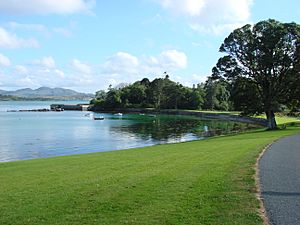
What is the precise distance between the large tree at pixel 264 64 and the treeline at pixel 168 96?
80470 millimetres

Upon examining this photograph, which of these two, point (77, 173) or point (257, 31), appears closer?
point (77, 173)

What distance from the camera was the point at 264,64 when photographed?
52.9m

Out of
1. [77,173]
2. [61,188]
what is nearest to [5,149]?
[77,173]

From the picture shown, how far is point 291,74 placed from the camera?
52.4 meters

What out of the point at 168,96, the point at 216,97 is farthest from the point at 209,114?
the point at 168,96

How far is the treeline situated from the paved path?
120586mm

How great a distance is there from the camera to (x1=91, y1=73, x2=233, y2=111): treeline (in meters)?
152

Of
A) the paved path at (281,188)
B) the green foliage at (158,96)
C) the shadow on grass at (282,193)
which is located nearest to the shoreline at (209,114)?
the green foliage at (158,96)

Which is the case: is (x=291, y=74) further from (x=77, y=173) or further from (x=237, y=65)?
(x=77, y=173)

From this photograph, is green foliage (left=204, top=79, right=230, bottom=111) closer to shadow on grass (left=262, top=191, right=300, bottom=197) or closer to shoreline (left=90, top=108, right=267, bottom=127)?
shoreline (left=90, top=108, right=267, bottom=127)

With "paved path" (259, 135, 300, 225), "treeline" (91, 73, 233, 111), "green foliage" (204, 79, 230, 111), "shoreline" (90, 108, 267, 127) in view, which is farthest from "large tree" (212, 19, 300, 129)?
"green foliage" (204, 79, 230, 111)

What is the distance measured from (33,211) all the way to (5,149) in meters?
38.4

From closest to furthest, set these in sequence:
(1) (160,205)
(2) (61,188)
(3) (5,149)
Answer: (1) (160,205) → (2) (61,188) → (3) (5,149)

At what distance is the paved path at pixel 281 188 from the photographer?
8422 millimetres
